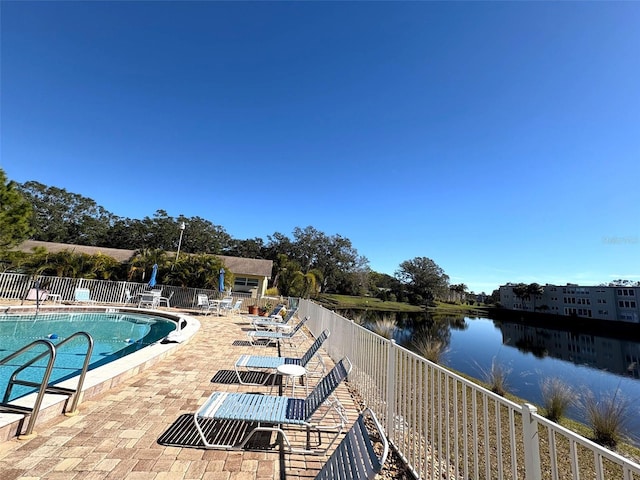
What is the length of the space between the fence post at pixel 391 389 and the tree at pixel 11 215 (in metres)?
18.0

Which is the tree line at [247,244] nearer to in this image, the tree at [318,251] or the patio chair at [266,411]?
the tree at [318,251]

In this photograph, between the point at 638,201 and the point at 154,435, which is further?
the point at 638,201

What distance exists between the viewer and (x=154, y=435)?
299 cm

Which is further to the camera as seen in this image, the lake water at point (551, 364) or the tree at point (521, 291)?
the tree at point (521, 291)

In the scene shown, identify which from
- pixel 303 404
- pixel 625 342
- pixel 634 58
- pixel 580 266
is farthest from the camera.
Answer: pixel 580 266

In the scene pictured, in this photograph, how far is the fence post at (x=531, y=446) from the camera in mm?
1396

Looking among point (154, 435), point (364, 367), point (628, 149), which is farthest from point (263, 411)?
point (628, 149)

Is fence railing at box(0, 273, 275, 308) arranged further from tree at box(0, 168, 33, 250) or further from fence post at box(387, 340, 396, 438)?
fence post at box(387, 340, 396, 438)

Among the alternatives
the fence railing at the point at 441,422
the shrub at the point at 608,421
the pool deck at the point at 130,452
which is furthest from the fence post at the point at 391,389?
the shrub at the point at 608,421

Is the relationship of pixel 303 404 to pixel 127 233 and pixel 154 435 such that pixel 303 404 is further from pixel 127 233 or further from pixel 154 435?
pixel 127 233

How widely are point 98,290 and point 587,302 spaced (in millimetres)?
63000

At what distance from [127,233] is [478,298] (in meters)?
94.1

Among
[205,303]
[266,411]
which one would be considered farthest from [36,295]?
[266,411]

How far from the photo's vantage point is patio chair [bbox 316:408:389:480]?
1.49 meters
